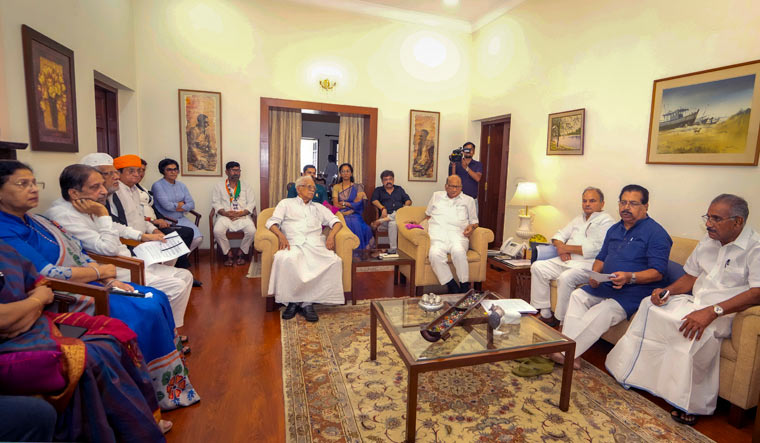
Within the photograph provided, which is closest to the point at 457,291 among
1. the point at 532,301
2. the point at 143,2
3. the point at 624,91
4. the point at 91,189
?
the point at 532,301

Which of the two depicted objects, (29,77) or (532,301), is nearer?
(29,77)

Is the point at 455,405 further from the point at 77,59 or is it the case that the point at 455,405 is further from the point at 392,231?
the point at 77,59

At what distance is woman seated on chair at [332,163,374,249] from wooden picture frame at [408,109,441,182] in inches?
43.9

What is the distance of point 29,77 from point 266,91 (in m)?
3.19

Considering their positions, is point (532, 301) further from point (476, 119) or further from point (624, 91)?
point (476, 119)

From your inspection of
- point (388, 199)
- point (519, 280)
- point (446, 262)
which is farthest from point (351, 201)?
point (519, 280)

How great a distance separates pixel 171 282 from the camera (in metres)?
2.82

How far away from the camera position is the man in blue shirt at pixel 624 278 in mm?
2707

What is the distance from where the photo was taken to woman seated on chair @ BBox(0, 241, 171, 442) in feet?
4.55

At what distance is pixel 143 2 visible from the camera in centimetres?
511

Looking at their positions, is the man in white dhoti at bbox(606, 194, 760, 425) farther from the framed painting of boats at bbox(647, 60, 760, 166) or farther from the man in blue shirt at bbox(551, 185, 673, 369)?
the framed painting of boats at bbox(647, 60, 760, 166)

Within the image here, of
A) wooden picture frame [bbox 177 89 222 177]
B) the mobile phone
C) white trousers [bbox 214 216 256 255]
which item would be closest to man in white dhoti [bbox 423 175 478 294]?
white trousers [bbox 214 216 256 255]

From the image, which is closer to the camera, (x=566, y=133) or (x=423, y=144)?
(x=566, y=133)

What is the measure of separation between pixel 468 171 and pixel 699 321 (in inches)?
149
